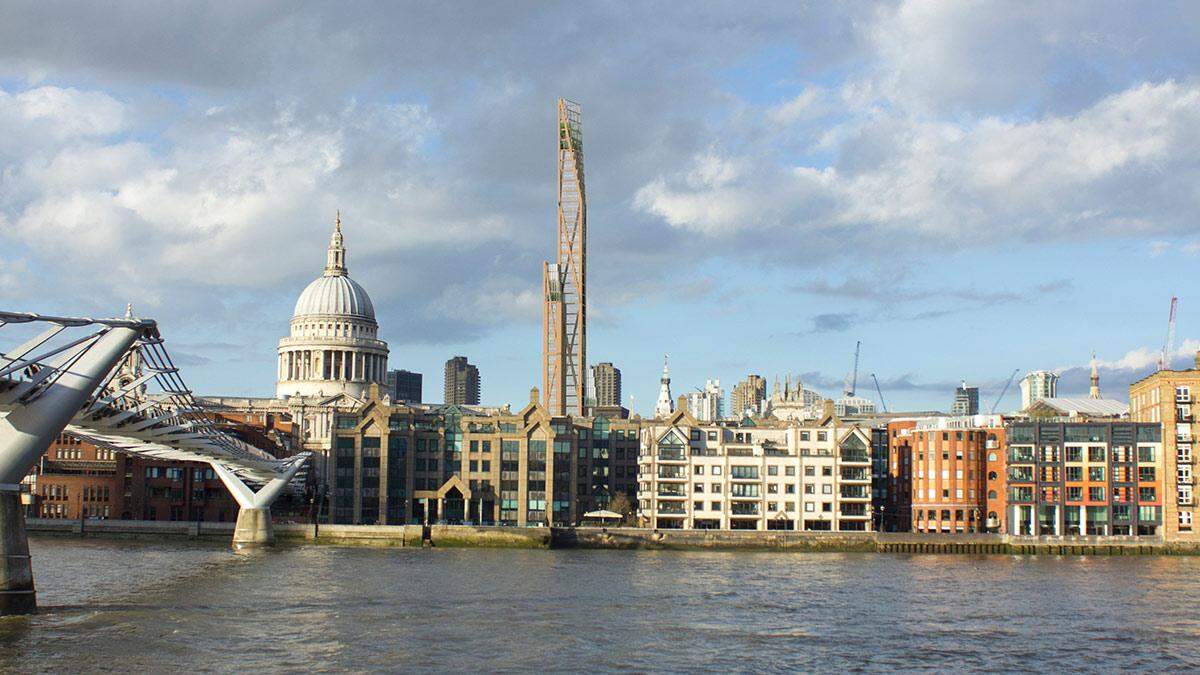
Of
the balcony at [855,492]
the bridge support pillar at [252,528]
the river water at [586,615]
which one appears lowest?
the river water at [586,615]

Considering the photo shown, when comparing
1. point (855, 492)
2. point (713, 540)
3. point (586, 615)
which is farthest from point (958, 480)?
point (586, 615)

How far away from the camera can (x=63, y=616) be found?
6062cm

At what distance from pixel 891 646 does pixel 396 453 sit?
90707 millimetres

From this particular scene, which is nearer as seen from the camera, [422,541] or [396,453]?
[422,541]

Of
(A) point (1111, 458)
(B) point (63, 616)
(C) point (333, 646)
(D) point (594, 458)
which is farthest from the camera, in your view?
(D) point (594, 458)

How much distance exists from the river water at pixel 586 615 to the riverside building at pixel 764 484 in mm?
32566

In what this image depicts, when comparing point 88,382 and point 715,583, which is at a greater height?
point 88,382

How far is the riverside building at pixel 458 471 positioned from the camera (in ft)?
463

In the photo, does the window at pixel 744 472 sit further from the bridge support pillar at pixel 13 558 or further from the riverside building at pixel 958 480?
the bridge support pillar at pixel 13 558

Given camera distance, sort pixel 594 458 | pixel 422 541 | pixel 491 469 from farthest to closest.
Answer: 1. pixel 594 458
2. pixel 491 469
3. pixel 422 541

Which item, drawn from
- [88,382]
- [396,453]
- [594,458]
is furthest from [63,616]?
[594,458]

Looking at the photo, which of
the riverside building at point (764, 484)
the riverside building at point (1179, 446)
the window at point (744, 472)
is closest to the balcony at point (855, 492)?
the riverside building at point (764, 484)

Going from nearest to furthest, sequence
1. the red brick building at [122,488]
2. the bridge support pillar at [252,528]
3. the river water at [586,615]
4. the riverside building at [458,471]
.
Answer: the river water at [586,615], the bridge support pillar at [252,528], the red brick building at [122,488], the riverside building at [458,471]

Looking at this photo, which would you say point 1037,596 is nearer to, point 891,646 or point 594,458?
point 891,646
